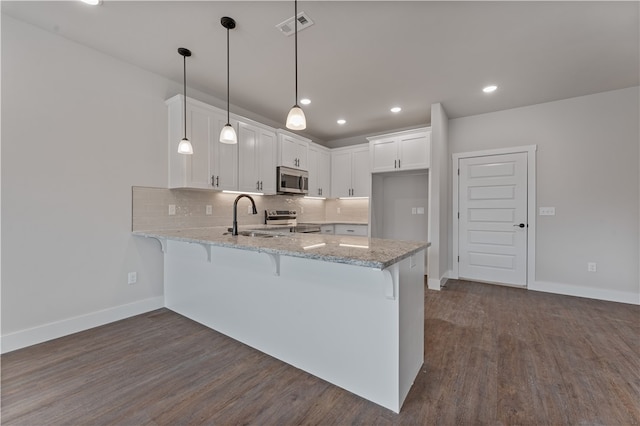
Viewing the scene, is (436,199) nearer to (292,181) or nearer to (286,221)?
(292,181)

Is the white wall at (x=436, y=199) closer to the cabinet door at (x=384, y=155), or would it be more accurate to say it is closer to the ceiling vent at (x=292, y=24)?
the cabinet door at (x=384, y=155)

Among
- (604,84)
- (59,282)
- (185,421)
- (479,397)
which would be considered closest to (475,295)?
(479,397)

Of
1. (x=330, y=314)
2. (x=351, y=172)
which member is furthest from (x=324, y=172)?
(x=330, y=314)

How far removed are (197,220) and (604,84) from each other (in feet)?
17.9

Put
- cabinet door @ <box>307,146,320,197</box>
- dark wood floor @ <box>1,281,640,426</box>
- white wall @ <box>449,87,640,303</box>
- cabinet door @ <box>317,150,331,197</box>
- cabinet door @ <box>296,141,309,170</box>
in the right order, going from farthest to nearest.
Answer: cabinet door @ <box>317,150,331,197</box>, cabinet door @ <box>307,146,320,197</box>, cabinet door @ <box>296,141,309,170</box>, white wall @ <box>449,87,640,303</box>, dark wood floor @ <box>1,281,640,426</box>

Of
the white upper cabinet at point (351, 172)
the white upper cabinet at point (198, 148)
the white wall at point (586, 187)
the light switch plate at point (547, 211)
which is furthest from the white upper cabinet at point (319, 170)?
the light switch plate at point (547, 211)

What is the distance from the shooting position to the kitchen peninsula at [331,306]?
1545 mm

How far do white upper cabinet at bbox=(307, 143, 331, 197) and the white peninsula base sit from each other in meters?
2.87

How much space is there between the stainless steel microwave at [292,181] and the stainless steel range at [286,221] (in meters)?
0.43

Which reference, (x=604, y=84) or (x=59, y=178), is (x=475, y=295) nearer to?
(x=604, y=84)

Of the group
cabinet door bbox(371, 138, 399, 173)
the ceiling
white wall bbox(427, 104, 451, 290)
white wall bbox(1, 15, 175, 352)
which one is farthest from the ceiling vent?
cabinet door bbox(371, 138, 399, 173)

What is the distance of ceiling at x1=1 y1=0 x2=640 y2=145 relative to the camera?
2.11m

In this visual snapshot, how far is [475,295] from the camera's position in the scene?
3709 millimetres

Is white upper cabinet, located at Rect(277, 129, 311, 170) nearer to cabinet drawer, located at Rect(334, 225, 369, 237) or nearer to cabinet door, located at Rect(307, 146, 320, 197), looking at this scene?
cabinet door, located at Rect(307, 146, 320, 197)
